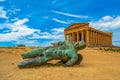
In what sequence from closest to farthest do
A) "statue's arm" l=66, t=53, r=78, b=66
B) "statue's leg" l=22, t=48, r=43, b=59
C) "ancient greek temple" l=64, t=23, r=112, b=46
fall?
1. "statue's arm" l=66, t=53, r=78, b=66
2. "statue's leg" l=22, t=48, r=43, b=59
3. "ancient greek temple" l=64, t=23, r=112, b=46

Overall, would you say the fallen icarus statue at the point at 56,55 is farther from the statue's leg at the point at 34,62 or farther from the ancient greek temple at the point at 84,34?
the ancient greek temple at the point at 84,34

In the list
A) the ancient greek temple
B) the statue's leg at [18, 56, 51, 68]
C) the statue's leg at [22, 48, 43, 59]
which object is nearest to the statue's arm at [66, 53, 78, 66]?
the statue's leg at [18, 56, 51, 68]

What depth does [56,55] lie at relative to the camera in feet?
34.0

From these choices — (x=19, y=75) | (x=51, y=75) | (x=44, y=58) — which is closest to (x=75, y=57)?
(x=44, y=58)

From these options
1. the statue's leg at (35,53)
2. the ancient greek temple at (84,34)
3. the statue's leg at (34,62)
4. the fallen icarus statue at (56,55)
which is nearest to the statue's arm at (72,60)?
the fallen icarus statue at (56,55)

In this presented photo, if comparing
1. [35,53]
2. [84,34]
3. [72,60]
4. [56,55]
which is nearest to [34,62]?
[35,53]

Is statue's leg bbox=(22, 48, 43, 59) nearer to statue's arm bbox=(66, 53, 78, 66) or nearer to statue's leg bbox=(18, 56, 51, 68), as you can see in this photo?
statue's leg bbox=(18, 56, 51, 68)

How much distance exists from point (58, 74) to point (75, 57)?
2041 mm

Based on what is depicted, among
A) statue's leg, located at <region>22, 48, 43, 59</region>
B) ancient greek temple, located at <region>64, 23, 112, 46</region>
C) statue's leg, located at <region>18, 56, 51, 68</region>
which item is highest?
ancient greek temple, located at <region>64, 23, 112, 46</region>

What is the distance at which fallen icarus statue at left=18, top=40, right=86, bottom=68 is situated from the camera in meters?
10.2

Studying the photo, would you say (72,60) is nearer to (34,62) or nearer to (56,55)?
(56,55)

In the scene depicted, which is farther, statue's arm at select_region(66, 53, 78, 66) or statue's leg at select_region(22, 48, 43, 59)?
statue's leg at select_region(22, 48, 43, 59)

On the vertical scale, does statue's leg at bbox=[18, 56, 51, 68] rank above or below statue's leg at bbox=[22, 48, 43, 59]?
below

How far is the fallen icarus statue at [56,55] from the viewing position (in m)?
10.2
